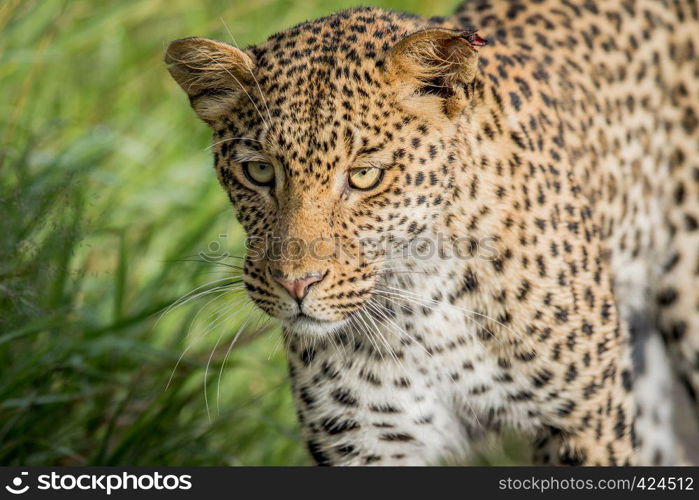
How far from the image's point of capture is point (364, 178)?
4164mm

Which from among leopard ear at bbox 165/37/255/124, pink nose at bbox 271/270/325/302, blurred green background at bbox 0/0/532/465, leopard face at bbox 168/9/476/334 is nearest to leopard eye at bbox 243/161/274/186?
leopard face at bbox 168/9/476/334

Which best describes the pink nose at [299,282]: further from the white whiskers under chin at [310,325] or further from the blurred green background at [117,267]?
the blurred green background at [117,267]

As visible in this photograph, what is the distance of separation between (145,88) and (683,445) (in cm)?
462

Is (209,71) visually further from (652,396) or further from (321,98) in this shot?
(652,396)

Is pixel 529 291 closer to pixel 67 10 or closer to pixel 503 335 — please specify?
pixel 503 335

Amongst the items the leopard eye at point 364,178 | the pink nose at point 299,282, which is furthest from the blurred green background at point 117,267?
the leopard eye at point 364,178

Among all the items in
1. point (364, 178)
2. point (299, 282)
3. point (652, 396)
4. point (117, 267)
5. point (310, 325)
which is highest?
point (364, 178)

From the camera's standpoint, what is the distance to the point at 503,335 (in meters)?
4.57

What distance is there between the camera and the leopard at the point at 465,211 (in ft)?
13.5

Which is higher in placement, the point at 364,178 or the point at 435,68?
the point at 435,68

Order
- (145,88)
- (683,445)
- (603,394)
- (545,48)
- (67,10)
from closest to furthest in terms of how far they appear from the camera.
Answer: (603,394)
(545,48)
(683,445)
(67,10)
(145,88)

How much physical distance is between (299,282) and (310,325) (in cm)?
26

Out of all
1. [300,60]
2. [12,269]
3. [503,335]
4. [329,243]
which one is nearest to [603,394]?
[503,335]

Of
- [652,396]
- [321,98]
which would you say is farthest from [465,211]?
[652,396]
